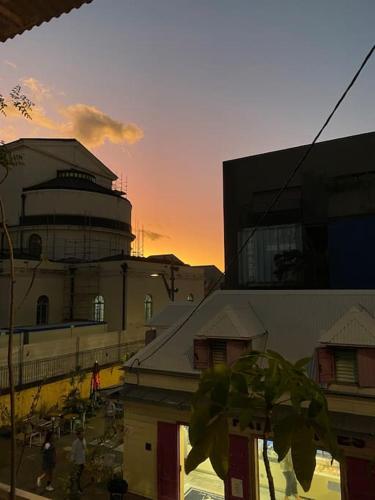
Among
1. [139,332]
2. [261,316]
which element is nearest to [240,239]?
[261,316]

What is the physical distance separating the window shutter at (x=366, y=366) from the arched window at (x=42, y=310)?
3450 centimetres

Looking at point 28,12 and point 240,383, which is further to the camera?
point 28,12

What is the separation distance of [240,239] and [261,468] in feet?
42.7

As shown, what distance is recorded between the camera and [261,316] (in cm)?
1375

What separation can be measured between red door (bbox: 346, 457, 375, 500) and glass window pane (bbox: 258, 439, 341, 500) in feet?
1.97

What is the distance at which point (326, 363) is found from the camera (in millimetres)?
10570

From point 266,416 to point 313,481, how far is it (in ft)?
33.8

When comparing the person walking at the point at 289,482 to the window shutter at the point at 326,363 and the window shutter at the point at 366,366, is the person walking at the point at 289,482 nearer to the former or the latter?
the window shutter at the point at 326,363

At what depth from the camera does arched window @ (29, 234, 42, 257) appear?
4444 cm

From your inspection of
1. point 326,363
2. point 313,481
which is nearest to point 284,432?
point 326,363

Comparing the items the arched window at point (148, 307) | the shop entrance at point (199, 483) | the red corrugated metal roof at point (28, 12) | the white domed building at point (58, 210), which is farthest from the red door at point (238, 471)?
the white domed building at point (58, 210)

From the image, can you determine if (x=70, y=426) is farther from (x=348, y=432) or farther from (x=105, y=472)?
(x=348, y=432)

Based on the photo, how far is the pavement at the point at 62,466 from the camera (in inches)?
509

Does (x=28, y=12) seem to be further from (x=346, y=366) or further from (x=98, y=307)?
(x=98, y=307)
